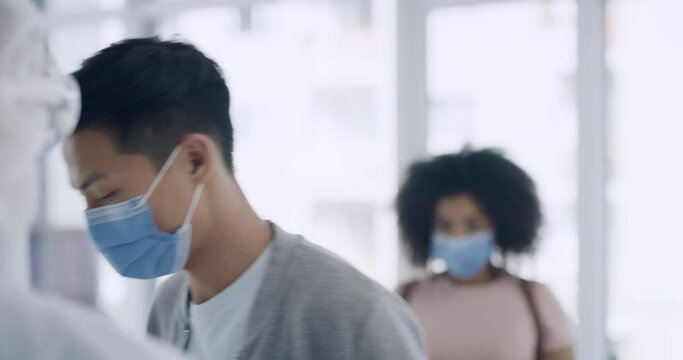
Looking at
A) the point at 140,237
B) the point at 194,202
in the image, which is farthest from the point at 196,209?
the point at 140,237

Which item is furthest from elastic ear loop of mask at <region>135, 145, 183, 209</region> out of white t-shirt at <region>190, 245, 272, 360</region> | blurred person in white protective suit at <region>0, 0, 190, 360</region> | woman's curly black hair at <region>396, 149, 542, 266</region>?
woman's curly black hair at <region>396, 149, 542, 266</region>

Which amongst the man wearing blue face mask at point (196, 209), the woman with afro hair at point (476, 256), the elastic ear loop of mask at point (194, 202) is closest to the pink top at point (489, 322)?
the woman with afro hair at point (476, 256)

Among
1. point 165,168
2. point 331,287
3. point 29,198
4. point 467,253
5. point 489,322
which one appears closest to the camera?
point 29,198

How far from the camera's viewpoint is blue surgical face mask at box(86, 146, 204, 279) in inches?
52.3

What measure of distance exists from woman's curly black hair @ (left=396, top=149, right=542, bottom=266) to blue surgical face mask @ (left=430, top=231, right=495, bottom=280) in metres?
0.10

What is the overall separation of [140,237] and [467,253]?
1.38m

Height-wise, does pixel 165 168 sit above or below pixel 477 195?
above

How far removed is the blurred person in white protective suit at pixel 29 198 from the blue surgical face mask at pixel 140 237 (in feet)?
1.57

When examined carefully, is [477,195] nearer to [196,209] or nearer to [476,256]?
[476,256]

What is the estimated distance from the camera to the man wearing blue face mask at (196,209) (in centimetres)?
123

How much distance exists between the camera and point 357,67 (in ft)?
12.1

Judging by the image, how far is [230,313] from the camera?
4.26 feet

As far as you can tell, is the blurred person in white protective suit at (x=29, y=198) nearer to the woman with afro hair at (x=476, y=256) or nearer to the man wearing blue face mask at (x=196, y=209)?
the man wearing blue face mask at (x=196, y=209)

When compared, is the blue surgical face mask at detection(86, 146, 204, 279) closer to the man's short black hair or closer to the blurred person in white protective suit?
the man's short black hair
